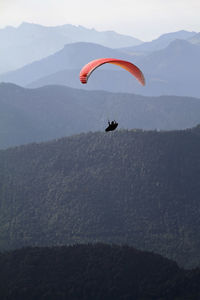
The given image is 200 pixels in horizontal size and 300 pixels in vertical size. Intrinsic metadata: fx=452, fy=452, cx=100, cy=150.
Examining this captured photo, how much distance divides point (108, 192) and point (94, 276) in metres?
71.2

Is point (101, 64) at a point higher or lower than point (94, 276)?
higher

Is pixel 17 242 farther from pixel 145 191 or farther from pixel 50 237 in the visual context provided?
pixel 145 191

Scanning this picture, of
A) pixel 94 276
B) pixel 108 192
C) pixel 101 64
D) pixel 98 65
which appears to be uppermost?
pixel 108 192

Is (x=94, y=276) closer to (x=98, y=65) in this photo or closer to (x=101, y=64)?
(x=101, y=64)

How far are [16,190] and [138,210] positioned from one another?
1934 inches

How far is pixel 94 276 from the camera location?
9631cm

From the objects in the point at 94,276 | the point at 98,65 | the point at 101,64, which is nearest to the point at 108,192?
the point at 94,276

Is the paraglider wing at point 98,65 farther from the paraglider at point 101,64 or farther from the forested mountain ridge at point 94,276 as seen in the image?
the forested mountain ridge at point 94,276

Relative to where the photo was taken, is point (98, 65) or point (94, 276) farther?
point (94, 276)

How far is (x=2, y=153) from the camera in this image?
197000 millimetres

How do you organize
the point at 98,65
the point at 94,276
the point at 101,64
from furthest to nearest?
the point at 94,276, the point at 101,64, the point at 98,65

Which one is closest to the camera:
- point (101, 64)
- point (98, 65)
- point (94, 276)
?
point (98, 65)

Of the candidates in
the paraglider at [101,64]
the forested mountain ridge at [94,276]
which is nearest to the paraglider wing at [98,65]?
the paraglider at [101,64]

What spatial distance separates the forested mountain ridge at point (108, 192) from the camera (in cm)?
14888
